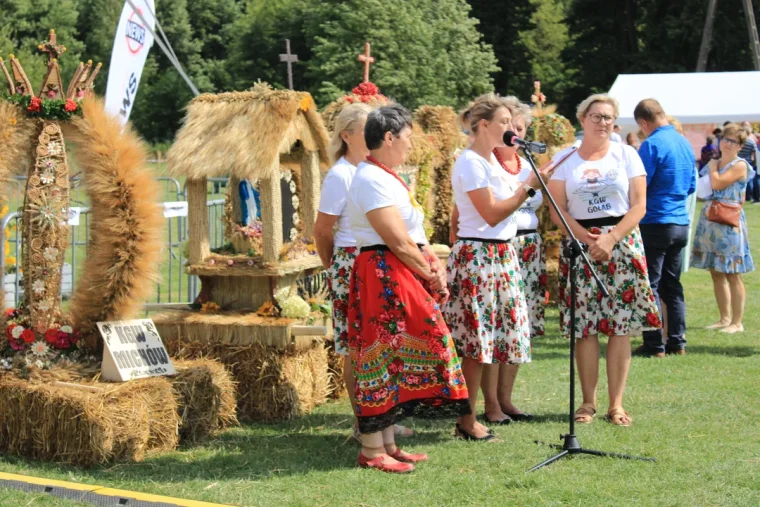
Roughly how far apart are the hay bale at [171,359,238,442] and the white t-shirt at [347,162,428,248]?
1.42 m

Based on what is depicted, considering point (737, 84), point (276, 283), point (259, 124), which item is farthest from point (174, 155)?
point (737, 84)

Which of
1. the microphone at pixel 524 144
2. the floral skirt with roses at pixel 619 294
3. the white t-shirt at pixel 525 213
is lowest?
the floral skirt with roses at pixel 619 294

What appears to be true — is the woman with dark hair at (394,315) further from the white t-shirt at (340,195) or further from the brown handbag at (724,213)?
the brown handbag at (724,213)

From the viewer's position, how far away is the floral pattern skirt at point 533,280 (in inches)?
257

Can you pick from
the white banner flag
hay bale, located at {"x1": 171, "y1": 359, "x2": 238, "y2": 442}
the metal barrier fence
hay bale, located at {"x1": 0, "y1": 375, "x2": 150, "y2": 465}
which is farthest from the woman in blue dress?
hay bale, located at {"x1": 0, "y1": 375, "x2": 150, "y2": 465}

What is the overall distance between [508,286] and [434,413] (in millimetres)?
919

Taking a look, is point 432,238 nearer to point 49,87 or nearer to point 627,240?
point 627,240

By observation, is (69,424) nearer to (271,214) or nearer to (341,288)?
(341,288)

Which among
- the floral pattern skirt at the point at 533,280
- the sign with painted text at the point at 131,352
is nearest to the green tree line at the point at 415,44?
the floral pattern skirt at the point at 533,280

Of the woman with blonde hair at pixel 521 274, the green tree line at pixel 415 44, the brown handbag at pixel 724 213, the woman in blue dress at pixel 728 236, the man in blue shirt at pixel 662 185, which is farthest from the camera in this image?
the green tree line at pixel 415 44

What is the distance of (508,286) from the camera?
5.71m

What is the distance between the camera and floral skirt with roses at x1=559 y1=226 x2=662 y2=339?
237 inches

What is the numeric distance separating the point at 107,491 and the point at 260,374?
184cm

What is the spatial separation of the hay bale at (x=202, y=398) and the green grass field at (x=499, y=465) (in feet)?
0.42
